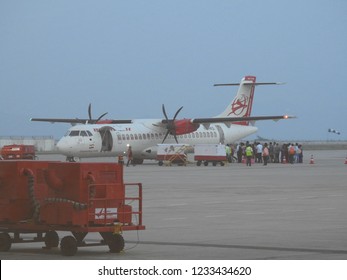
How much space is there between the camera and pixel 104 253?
14.6 meters

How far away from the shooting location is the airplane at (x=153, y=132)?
5600 centimetres

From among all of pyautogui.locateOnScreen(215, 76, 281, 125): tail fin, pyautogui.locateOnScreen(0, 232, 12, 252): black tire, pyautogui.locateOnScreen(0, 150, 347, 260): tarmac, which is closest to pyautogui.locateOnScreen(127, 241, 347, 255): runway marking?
pyautogui.locateOnScreen(0, 150, 347, 260): tarmac

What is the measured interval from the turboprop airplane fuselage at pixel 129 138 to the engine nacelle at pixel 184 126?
2.28 ft

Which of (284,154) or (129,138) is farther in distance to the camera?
(284,154)

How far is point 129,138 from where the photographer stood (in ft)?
193

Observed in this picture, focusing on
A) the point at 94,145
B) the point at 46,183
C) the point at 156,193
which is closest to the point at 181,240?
the point at 46,183

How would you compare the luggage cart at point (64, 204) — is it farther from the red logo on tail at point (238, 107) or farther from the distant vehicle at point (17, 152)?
the red logo on tail at point (238, 107)

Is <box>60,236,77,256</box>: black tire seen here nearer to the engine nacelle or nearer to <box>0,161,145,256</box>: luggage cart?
<box>0,161,145,256</box>: luggage cart

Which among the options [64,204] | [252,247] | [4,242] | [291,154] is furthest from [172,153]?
[64,204]

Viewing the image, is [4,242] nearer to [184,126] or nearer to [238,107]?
[184,126]

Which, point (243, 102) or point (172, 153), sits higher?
point (243, 102)

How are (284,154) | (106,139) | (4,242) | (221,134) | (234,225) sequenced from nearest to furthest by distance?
(4,242), (234,225), (106,139), (284,154), (221,134)

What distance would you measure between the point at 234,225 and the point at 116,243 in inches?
192

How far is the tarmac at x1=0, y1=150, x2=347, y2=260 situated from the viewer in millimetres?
14344
